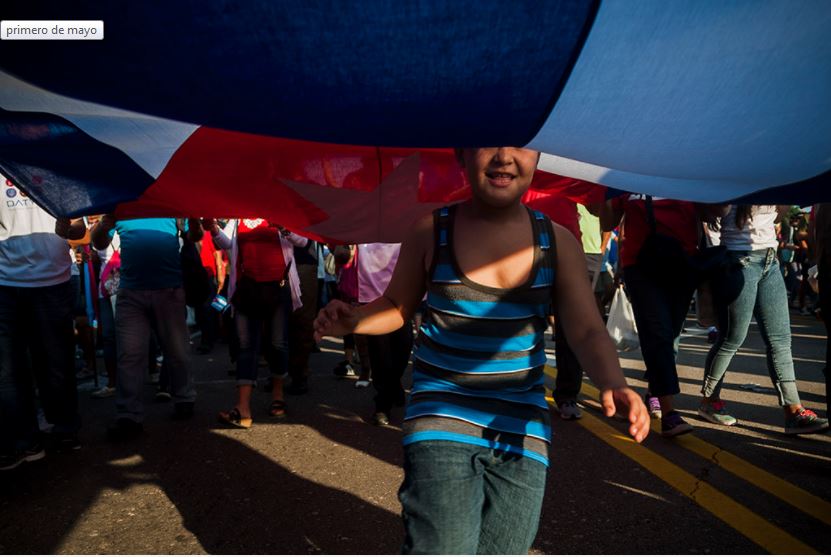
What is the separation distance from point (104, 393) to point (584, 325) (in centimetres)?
582

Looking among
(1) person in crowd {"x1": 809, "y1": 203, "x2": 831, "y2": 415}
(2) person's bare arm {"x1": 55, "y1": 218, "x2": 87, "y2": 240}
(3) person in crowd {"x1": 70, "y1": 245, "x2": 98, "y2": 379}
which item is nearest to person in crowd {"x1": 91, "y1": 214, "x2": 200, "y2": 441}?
(2) person's bare arm {"x1": 55, "y1": 218, "x2": 87, "y2": 240}

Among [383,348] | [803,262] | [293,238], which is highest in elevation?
[293,238]

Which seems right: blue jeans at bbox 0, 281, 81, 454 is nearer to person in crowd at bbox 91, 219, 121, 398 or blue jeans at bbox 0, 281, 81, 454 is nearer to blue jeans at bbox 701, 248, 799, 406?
person in crowd at bbox 91, 219, 121, 398

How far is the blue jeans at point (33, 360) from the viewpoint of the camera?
14.5 feet

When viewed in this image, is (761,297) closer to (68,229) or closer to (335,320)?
(335,320)

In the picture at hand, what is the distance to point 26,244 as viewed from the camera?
4.50 m

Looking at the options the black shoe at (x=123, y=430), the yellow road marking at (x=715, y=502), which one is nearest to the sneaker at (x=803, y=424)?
the yellow road marking at (x=715, y=502)

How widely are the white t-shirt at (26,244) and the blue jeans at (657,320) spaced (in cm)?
392

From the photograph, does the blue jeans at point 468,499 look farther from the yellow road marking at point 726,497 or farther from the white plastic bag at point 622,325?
the white plastic bag at point 622,325

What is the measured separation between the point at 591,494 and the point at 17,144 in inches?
128

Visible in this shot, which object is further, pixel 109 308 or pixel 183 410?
pixel 109 308

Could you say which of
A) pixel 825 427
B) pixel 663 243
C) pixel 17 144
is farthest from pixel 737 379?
pixel 17 144

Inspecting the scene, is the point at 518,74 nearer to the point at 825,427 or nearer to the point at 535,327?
the point at 535,327

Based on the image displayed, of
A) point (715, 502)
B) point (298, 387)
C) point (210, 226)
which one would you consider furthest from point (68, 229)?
point (715, 502)
